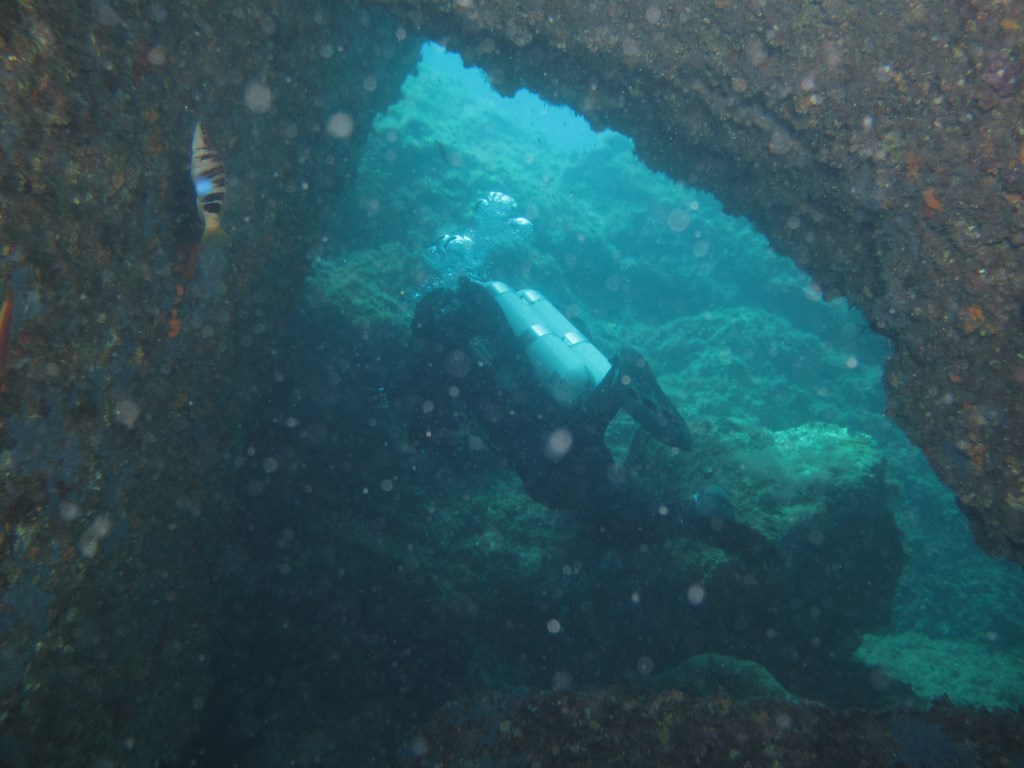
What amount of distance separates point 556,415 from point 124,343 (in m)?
4.51

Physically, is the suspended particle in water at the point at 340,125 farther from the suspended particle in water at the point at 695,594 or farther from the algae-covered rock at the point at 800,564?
the suspended particle in water at the point at 695,594

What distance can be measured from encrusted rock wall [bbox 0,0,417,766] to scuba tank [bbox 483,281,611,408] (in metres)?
4.01

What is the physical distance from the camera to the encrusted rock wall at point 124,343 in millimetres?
2010

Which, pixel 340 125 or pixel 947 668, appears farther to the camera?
pixel 340 125

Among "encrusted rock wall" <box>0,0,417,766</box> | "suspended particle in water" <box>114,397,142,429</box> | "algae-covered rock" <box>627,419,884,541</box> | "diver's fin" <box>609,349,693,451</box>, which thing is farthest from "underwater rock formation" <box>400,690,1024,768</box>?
"diver's fin" <box>609,349,693,451</box>

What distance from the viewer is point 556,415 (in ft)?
20.6

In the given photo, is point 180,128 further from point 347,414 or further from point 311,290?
point 311,290

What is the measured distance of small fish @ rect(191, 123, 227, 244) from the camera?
230cm

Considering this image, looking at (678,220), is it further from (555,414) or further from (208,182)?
(208,182)

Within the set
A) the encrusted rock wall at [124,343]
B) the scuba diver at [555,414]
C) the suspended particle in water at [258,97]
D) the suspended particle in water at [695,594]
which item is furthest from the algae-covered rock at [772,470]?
the suspended particle in water at [258,97]

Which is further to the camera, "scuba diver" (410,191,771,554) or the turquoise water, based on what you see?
"scuba diver" (410,191,771,554)

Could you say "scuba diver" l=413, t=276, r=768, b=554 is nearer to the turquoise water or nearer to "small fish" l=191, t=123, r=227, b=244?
the turquoise water

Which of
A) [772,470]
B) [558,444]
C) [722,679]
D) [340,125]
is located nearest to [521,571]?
[558,444]

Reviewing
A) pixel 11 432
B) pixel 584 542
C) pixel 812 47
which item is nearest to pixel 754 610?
pixel 584 542
